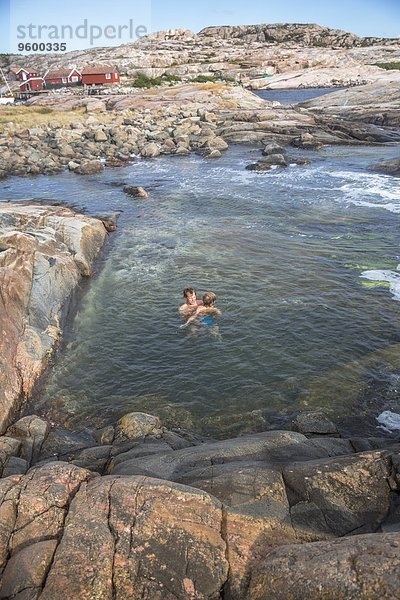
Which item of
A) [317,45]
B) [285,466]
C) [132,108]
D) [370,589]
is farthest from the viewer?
[317,45]

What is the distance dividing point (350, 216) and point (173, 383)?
19.4m

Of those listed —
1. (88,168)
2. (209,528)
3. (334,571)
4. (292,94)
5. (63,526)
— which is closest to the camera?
(334,571)

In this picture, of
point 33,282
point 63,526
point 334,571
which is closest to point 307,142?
point 33,282

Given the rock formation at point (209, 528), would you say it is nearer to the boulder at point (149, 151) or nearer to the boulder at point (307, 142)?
the boulder at point (149, 151)

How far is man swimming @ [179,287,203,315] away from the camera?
1700cm

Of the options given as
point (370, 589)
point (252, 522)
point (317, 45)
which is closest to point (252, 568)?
point (252, 522)

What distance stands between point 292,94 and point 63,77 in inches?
2545

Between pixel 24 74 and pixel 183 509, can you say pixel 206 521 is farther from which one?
pixel 24 74

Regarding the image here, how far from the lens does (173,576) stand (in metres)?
6.16

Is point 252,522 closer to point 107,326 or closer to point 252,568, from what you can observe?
point 252,568

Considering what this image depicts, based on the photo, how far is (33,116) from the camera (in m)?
65.9

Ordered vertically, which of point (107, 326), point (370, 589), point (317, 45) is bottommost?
point (107, 326)

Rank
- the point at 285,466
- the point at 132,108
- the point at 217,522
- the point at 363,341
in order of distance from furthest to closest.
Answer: the point at 132,108
the point at 363,341
the point at 285,466
the point at 217,522

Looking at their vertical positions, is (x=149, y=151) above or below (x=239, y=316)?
above
